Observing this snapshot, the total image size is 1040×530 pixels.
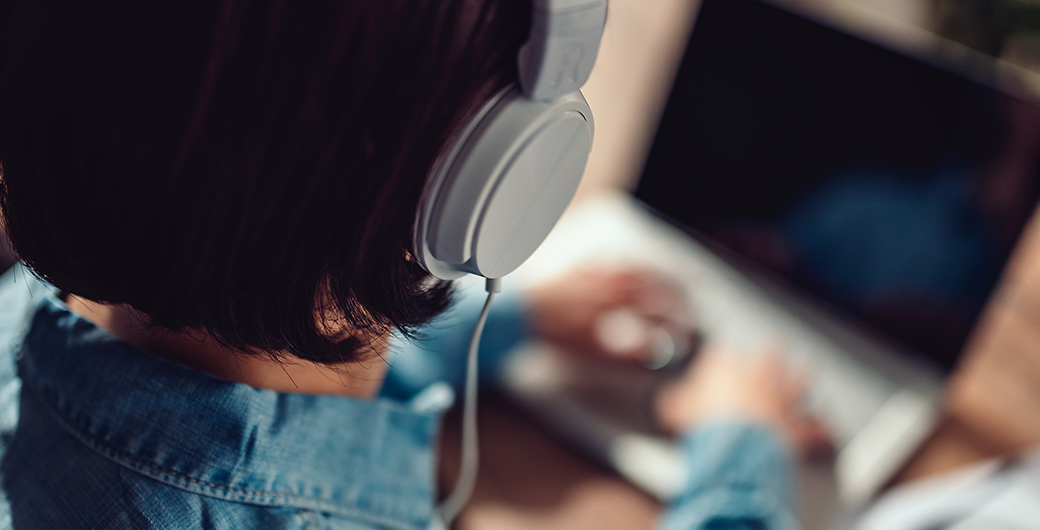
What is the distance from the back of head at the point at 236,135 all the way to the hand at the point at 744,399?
0.50 m

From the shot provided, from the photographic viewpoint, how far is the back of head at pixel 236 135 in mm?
229

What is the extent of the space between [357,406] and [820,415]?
577 mm

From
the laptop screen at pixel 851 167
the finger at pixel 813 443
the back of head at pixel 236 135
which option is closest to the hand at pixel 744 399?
the finger at pixel 813 443

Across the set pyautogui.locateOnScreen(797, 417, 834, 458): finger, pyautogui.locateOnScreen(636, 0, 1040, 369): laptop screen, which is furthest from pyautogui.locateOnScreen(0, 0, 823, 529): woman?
pyautogui.locateOnScreen(636, 0, 1040, 369): laptop screen

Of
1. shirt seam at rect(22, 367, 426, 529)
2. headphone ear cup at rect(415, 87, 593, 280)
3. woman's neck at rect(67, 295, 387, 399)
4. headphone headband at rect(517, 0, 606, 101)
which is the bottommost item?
shirt seam at rect(22, 367, 426, 529)

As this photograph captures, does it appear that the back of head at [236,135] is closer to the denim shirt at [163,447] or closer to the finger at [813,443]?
the denim shirt at [163,447]

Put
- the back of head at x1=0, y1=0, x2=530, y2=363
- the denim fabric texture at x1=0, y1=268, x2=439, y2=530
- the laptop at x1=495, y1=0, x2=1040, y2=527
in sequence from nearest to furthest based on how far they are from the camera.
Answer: the back of head at x1=0, y1=0, x2=530, y2=363, the denim fabric texture at x1=0, y1=268, x2=439, y2=530, the laptop at x1=495, y1=0, x2=1040, y2=527

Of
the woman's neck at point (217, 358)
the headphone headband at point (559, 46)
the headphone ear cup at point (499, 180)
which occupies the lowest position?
the woman's neck at point (217, 358)

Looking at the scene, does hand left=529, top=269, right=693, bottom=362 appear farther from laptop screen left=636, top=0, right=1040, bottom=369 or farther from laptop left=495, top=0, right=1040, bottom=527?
laptop screen left=636, top=0, right=1040, bottom=369

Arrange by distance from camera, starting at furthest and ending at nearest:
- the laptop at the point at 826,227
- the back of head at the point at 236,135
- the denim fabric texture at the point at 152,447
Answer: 1. the laptop at the point at 826,227
2. the denim fabric texture at the point at 152,447
3. the back of head at the point at 236,135

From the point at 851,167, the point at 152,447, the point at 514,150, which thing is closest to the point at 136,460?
the point at 152,447

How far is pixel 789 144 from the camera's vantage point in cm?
80

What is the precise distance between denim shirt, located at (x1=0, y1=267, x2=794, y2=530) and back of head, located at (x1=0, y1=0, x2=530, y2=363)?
8 centimetres

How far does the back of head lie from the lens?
229 millimetres
